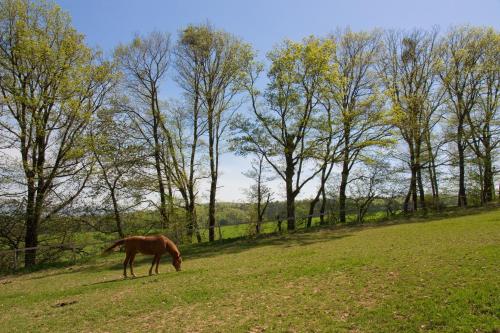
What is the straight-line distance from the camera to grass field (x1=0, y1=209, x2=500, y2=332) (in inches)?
282

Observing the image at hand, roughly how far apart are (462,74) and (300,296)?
33.5 metres

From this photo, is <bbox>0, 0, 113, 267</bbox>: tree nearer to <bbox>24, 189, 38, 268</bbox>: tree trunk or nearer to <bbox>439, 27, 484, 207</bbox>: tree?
<bbox>24, 189, 38, 268</bbox>: tree trunk

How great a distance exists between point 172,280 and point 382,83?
2930 cm

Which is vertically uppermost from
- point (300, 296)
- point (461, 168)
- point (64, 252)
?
point (461, 168)

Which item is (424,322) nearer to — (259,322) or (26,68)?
(259,322)

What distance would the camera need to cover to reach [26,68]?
866 inches

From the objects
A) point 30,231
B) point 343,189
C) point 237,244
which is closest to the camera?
point 30,231

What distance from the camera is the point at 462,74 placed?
1387 inches

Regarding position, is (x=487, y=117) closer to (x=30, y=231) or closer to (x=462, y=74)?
(x=462, y=74)

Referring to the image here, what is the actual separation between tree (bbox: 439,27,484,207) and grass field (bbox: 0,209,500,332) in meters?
22.9

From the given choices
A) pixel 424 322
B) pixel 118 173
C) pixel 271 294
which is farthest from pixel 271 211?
pixel 424 322

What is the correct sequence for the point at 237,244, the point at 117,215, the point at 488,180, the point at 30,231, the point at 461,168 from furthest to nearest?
the point at 488,180 → the point at 461,168 → the point at 117,215 → the point at 237,244 → the point at 30,231

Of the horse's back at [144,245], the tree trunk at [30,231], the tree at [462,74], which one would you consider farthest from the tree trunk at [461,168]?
the tree trunk at [30,231]

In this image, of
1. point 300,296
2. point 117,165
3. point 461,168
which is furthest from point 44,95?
point 461,168
